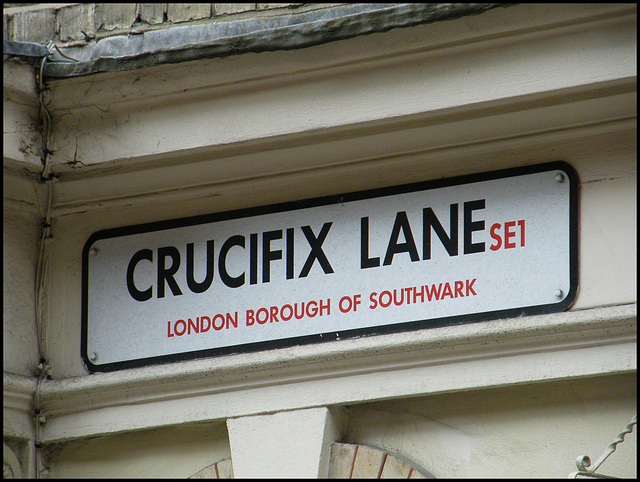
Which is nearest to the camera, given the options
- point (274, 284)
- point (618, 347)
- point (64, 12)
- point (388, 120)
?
point (618, 347)

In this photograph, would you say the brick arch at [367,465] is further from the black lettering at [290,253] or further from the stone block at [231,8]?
the stone block at [231,8]

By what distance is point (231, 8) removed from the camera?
143 inches

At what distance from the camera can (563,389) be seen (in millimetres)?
3172

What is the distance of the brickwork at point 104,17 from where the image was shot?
3.62m

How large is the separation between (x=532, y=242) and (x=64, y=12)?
6.61ft

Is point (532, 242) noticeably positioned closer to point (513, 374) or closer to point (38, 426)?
point (513, 374)

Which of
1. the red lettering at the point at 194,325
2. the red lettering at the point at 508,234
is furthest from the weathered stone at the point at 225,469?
the red lettering at the point at 508,234

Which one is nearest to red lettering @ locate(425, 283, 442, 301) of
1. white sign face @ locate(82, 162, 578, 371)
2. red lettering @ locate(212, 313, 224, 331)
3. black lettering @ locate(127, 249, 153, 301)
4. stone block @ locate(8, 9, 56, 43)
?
white sign face @ locate(82, 162, 578, 371)

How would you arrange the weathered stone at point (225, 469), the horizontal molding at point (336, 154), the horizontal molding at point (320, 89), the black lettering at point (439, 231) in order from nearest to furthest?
the horizontal molding at point (320, 89) → the horizontal molding at point (336, 154) → the black lettering at point (439, 231) → the weathered stone at point (225, 469)

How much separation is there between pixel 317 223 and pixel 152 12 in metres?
1.03

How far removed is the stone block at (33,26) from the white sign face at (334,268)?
0.82m

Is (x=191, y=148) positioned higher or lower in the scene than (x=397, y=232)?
higher

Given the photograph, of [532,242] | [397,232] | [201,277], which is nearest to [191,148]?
[201,277]

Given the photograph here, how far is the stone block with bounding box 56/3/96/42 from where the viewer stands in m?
3.80
